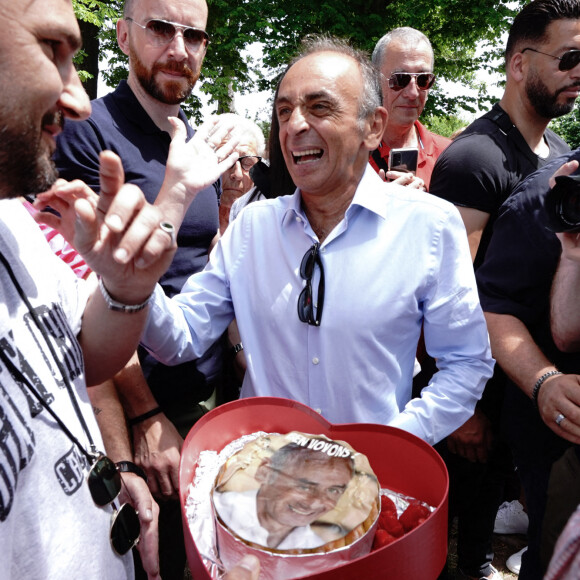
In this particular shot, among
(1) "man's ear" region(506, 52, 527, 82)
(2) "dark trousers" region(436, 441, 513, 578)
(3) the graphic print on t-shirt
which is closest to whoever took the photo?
(3) the graphic print on t-shirt

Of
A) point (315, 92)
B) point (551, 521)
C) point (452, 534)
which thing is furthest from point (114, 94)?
point (452, 534)

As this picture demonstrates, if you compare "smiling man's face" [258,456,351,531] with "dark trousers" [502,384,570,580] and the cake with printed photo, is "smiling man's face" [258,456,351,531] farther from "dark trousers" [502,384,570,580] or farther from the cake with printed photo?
"dark trousers" [502,384,570,580]

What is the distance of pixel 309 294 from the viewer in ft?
5.67

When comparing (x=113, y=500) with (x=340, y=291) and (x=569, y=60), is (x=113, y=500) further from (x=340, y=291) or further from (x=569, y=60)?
(x=569, y=60)

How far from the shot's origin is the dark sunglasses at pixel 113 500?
3.64 feet

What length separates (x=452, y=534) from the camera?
311cm

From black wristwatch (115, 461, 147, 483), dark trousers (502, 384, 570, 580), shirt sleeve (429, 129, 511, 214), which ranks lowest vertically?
dark trousers (502, 384, 570, 580)

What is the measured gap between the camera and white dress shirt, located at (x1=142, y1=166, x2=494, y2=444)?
1.70m

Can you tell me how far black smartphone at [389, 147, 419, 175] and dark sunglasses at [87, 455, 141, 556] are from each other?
201cm

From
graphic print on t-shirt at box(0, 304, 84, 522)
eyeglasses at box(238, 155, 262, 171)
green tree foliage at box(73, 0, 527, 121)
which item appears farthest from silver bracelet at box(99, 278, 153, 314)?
green tree foliage at box(73, 0, 527, 121)

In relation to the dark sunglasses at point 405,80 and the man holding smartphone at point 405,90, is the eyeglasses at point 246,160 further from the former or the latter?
the dark sunglasses at point 405,80

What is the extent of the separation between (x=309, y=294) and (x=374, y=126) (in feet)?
2.48

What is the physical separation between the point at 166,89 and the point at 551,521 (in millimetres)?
2224

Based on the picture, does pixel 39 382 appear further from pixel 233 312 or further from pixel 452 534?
pixel 452 534
